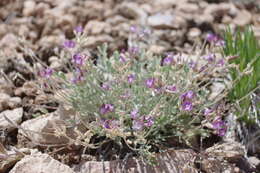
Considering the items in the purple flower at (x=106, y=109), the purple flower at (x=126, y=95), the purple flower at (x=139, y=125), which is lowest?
the purple flower at (x=139, y=125)

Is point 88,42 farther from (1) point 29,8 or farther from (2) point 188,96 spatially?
(2) point 188,96

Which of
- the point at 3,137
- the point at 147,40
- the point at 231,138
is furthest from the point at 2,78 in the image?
the point at 231,138

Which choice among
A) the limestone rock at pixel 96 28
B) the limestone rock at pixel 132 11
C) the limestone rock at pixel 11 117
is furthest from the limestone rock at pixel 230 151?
the limestone rock at pixel 132 11

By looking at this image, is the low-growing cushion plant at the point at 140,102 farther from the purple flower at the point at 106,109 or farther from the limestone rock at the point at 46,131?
the limestone rock at the point at 46,131

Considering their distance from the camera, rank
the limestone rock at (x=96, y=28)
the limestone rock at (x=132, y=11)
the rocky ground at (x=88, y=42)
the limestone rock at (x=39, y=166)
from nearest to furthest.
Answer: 1. the limestone rock at (x=39, y=166)
2. the rocky ground at (x=88, y=42)
3. the limestone rock at (x=96, y=28)
4. the limestone rock at (x=132, y=11)

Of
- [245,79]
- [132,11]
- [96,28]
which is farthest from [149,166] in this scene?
[132,11]

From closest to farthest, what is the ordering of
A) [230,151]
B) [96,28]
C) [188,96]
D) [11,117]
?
[188,96]
[230,151]
[11,117]
[96,28]

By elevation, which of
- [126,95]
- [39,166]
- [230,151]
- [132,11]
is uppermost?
[132,11]

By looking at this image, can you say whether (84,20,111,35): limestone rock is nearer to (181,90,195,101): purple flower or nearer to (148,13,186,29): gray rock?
(148,13,186,29): gray rock

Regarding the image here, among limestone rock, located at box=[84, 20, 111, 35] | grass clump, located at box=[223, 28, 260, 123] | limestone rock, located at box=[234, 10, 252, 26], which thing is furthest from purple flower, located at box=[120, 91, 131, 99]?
limestone rock, located at box=[234, 10, 252, 26]
